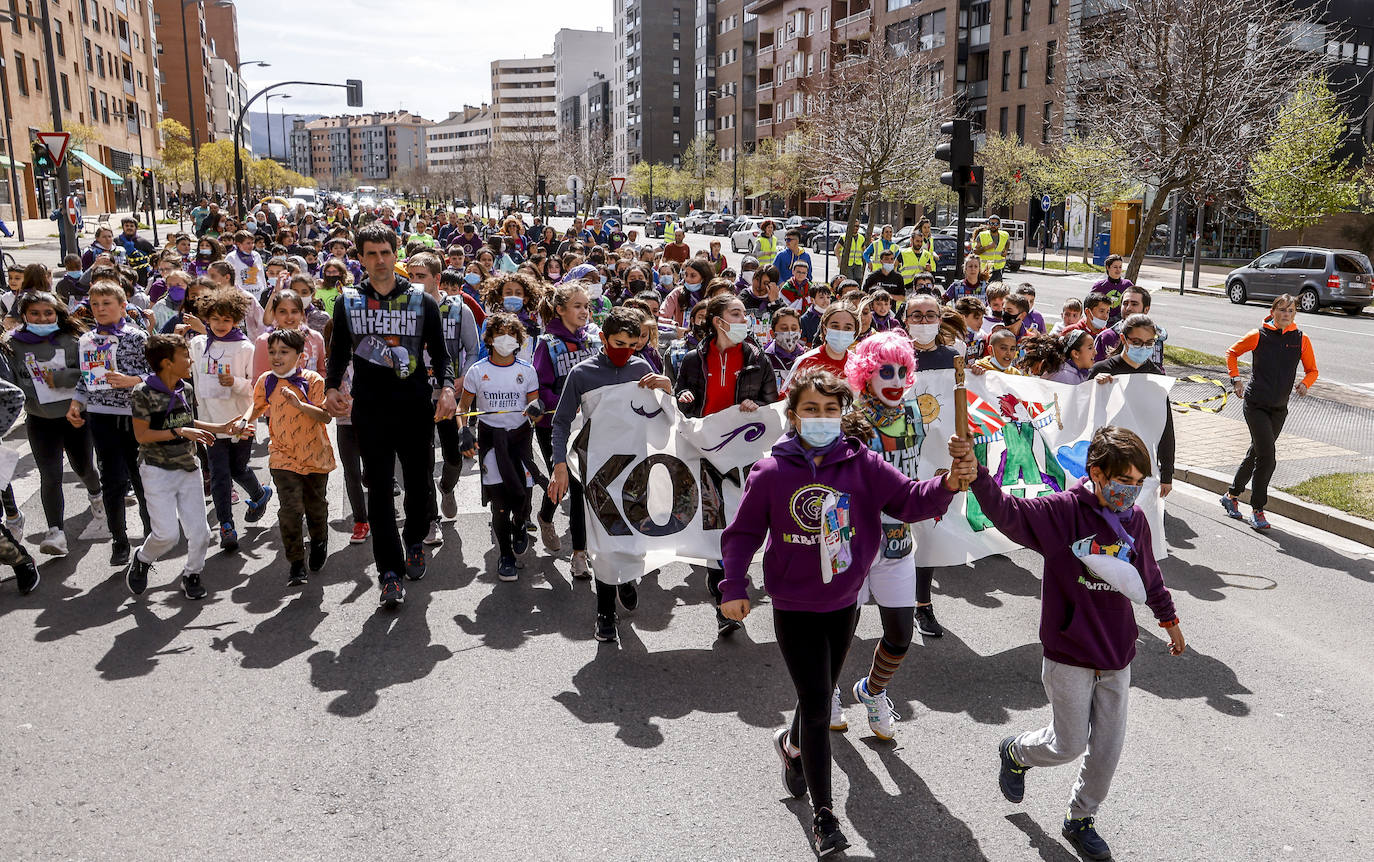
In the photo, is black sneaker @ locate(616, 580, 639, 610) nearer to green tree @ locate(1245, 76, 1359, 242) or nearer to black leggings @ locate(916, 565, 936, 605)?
black leggings @ locate(916, 565, 936, 605)

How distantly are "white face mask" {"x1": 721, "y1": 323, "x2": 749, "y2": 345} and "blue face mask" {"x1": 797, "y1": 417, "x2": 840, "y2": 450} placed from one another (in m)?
2.73

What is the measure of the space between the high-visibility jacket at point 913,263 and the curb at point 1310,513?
19.4 ft

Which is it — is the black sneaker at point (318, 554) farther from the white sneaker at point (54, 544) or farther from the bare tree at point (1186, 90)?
the bare tree at point (1186, 90)

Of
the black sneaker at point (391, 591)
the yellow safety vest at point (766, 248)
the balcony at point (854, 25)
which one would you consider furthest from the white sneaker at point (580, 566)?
the balcony at point (854, 25)

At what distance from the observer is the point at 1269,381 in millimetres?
8445

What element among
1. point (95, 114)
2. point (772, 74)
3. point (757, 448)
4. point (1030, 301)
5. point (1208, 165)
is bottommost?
point (757, 448)

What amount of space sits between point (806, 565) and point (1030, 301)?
6844 mm

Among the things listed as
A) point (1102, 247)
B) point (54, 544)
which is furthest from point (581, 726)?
point (1102, 247)

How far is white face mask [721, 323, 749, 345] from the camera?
6.60m

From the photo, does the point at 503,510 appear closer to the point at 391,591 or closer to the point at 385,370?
the point at 391,591

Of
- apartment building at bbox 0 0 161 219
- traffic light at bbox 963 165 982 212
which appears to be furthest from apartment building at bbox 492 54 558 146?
traffic light at bbox 963 165 982 212

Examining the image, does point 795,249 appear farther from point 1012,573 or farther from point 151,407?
point 151,407

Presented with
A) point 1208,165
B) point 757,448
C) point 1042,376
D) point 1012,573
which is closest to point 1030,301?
point 1042,376

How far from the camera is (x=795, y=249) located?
14602mm
